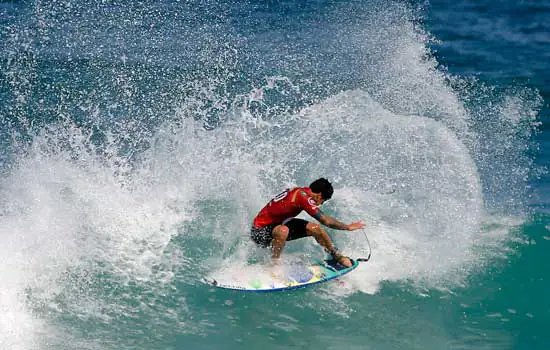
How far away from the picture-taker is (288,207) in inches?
376

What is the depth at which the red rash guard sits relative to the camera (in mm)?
9367

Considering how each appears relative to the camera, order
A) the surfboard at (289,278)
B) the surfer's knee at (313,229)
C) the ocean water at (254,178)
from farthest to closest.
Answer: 1. the surfer's knee at (313,229)
2. the surfboard at (289,278)
3. the ocean water at (254,178)

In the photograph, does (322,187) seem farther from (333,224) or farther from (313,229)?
(313,229)

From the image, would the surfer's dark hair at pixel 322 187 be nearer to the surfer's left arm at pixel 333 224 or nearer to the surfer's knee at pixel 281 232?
the surfer's left arm at pixel 333 224

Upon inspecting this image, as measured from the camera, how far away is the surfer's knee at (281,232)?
9547 millimetres

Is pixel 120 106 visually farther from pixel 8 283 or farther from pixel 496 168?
pixel 496 168

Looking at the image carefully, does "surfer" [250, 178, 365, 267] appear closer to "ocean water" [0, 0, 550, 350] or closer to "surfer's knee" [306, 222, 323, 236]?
"surfer's knee" [306, 222, 323, 236]

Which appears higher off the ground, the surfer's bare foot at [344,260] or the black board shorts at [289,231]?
the black board shorts at [289,231]

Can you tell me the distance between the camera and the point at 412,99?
14742 millimetres

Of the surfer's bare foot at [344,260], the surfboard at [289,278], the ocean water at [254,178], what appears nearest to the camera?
the ocean water at [254,178]

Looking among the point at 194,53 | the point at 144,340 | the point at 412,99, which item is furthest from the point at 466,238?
the point at 194,53

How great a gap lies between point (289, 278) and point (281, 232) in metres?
0.69

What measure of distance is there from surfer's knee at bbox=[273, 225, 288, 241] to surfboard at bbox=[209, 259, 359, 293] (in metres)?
0.58

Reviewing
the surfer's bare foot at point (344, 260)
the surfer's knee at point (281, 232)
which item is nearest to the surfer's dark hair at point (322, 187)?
the surfer's knee at point (281, 232)
